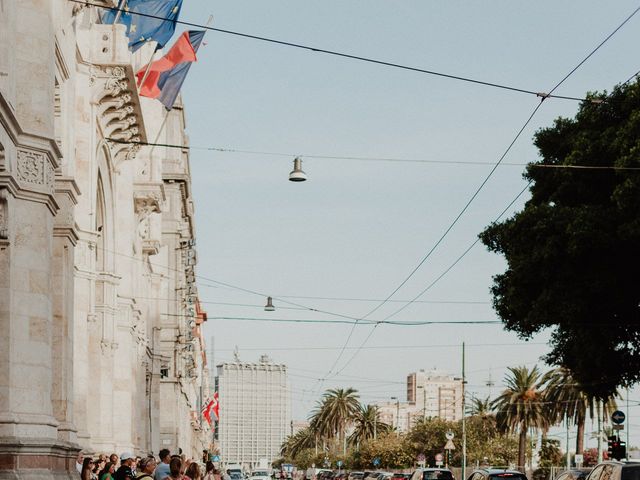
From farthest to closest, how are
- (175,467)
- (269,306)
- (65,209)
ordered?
(269,306) → (65,209) → (175,467)

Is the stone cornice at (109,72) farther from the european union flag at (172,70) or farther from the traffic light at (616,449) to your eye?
the traffic light at (616,449)

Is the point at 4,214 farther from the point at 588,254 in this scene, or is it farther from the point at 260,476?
the point at 260,476

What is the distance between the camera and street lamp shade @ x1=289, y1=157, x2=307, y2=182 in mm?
28109

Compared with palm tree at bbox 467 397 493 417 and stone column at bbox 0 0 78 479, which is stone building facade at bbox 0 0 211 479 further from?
palm tree at bbox 467 397 493 417

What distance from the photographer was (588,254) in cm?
2948

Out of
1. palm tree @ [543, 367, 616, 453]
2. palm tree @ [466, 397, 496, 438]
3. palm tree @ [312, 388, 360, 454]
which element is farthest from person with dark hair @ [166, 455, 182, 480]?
palm tree @ [312, 388, 360, 454]

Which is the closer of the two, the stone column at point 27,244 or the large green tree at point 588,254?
the stone column at point 27,244

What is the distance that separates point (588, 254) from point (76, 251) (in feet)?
41.4

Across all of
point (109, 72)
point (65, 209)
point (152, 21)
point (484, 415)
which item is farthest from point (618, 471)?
point (484, 415)

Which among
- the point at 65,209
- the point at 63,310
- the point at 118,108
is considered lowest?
the point at 63,310

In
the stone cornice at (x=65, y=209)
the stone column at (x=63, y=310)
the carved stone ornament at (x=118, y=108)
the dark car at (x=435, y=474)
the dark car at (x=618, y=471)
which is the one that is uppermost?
the carved stone ornament at (x=118, y=108)

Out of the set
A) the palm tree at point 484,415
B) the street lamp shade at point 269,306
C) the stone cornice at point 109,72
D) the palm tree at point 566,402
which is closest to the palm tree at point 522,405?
the palm tree at point 566,402

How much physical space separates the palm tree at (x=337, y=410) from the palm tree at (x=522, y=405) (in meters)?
49.9

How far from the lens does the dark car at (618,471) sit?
1833 centimetres
